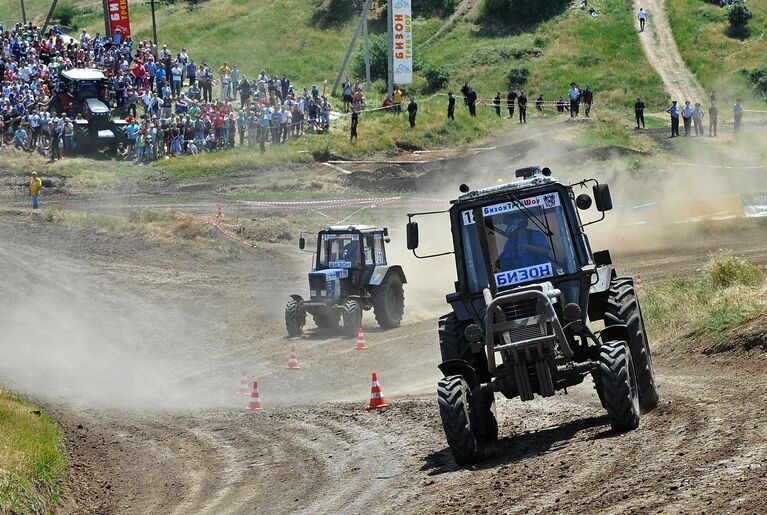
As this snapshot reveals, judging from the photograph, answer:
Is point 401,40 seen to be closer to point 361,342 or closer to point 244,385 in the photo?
point 361,342

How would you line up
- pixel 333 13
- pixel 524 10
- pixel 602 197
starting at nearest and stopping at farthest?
pixel 602 197
pixel 524 10
pixel 333 13

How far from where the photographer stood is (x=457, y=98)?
5469 centimetres

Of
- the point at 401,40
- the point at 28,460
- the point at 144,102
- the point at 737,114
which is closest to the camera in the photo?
the point at 28,460

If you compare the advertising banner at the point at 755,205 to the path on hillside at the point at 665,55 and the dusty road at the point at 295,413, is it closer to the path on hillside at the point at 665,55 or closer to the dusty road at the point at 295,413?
the dusty road at the point at 295,413

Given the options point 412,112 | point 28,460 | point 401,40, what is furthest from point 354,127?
point 28,460

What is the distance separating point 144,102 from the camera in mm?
43875

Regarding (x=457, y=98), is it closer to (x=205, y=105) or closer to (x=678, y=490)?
(x=205, y=105)

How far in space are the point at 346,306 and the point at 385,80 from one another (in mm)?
38543

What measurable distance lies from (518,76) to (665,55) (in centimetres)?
895

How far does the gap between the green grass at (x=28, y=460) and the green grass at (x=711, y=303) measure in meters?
9.32

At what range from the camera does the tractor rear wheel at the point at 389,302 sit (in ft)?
82.9

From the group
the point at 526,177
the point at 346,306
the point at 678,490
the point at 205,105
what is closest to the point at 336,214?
the point at 205,105

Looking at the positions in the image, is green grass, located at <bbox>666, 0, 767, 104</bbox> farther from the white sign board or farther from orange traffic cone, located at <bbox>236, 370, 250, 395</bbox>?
orange traffic cone, located at <bbox>236, 370, 250, 395</bbox>

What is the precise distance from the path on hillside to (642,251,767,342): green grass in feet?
120
